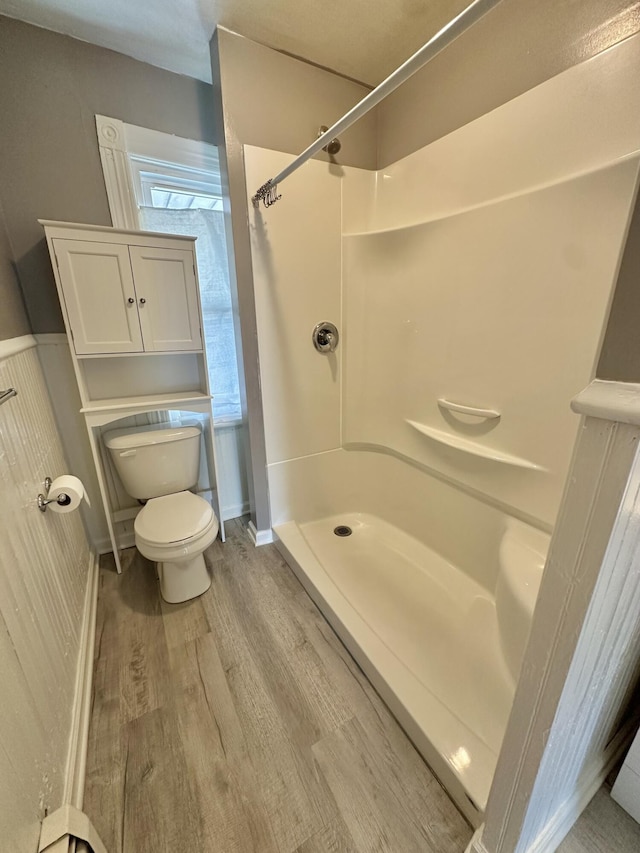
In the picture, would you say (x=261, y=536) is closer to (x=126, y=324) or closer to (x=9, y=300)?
(x=126, y=324)

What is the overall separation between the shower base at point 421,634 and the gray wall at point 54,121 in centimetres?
174

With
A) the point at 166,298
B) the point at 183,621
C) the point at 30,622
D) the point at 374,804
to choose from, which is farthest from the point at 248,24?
the point at 374,804

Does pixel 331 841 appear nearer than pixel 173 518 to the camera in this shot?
Yes

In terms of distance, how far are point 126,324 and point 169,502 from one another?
2.80 feet

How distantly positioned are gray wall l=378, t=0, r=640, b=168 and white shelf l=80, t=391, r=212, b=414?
1596 mm

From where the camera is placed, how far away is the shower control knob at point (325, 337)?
71.4 inches

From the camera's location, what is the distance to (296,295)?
5.63ft

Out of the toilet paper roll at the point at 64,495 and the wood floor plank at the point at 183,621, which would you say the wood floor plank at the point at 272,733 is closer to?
the wood floor plank at the point at 183,621

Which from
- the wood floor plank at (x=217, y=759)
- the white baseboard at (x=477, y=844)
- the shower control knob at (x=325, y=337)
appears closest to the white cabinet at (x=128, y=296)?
the shower control knob at (x=325, y=337)

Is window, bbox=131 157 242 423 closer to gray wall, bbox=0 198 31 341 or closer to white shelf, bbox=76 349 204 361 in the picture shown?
white shelf, bbox=76 349 204 361

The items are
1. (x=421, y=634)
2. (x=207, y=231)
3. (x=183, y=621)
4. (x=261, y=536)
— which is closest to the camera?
(x=421, y=634)

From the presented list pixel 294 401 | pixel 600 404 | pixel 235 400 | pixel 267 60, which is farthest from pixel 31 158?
pixel 600 404

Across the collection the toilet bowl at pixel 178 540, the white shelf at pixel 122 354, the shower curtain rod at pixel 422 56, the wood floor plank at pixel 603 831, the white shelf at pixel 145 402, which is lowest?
the wood floor plank at pixel 603 831

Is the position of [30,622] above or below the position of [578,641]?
below
